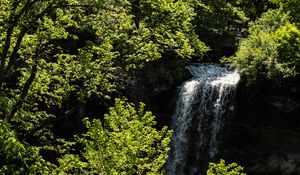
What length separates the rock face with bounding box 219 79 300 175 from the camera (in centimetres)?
2347

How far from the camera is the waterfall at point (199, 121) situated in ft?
83.4

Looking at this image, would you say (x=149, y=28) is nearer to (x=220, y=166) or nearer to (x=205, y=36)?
(x=220, y=166)

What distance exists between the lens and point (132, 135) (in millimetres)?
12008

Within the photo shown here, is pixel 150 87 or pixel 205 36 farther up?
pixel 205 36

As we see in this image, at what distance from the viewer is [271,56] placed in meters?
23.0

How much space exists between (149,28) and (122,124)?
4107 millimetres

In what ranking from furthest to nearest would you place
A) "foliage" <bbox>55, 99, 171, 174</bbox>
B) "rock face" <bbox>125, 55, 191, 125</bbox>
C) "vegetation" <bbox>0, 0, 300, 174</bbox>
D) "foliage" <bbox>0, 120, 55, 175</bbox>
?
"rock face" <bbox>125, 55, 191, 125</bbox> < "vegetation" <bbox>0, 0, 300, 174</bbox> < "foliage" <bbox>55, 99, 171, 174</bbox> < "foliage" <bbox>0, 120, 55, 175</bbox>

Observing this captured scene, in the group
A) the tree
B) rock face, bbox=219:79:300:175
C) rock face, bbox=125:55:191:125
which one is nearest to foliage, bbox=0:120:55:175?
the tree

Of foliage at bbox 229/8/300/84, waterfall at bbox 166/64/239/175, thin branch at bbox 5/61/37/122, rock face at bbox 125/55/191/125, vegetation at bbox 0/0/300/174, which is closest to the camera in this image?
vegetation at bbox 0/0/300/174

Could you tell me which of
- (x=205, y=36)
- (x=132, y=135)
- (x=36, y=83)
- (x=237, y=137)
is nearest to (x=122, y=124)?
(x=132, y=135)

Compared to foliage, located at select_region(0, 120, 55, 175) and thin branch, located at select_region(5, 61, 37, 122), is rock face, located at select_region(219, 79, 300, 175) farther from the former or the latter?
foliage, located at select_region(0, 120, 55, 175)

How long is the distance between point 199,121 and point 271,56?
6.09 metres

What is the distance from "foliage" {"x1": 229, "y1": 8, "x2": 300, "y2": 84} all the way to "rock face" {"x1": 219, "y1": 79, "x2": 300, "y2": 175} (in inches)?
34.4

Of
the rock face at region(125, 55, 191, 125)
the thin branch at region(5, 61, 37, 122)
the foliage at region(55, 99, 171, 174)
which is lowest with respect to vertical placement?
the foliage at region(55, 99, 171, 174)
